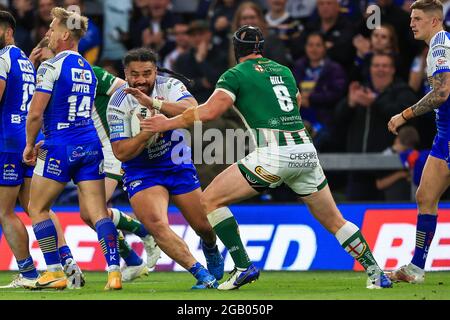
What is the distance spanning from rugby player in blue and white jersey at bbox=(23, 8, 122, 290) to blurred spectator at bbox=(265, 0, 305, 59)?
6736 millimetres

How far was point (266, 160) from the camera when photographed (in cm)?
1012

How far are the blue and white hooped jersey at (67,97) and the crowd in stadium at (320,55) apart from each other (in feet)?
15.4

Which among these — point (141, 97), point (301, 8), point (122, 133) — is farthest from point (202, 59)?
point (141, 97)

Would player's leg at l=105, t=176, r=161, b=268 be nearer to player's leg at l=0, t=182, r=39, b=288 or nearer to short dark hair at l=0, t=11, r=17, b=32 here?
player's leg at l=0, t=182, r=39, b=288

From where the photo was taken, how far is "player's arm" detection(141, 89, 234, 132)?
995 cm

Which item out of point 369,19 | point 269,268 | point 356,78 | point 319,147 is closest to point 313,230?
point 269,268

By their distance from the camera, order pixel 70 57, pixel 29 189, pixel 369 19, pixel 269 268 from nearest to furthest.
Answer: pixel 70 57 < pixel 29 189 < pixel 269 268 < pixel 369 19

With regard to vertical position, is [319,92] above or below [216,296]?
above

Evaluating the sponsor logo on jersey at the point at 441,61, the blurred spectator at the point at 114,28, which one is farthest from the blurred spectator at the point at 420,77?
the blurred spectator at the point at 114,28

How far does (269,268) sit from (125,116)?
4.12 metres

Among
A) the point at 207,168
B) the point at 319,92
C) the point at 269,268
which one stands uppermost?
the point at 319,92

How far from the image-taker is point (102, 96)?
12.8 meters

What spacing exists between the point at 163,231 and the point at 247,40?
2080mm

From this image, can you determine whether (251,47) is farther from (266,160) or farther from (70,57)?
(70,57)
